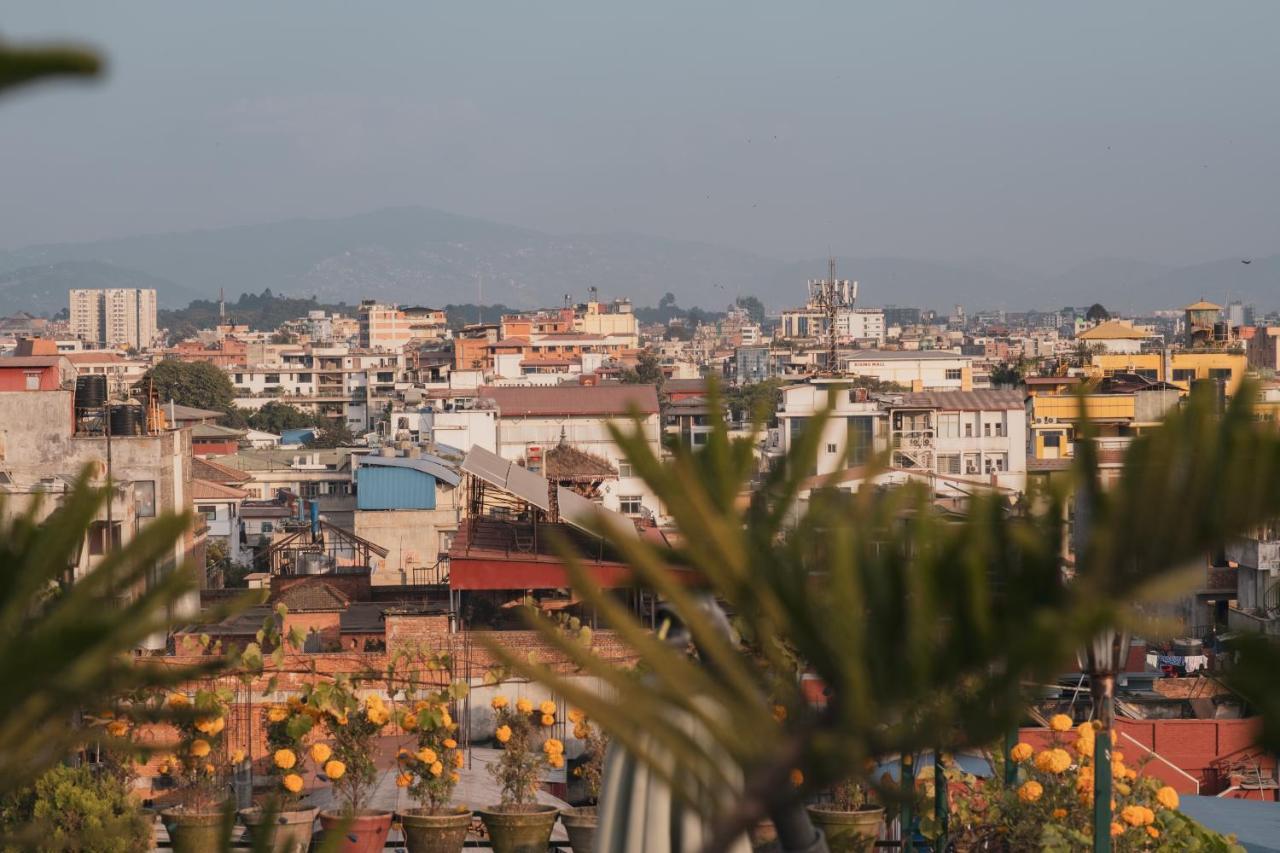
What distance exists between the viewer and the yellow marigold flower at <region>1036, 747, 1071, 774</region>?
4.84m

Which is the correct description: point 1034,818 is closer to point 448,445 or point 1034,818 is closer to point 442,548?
point 442,548

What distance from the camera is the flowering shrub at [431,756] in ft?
17.5

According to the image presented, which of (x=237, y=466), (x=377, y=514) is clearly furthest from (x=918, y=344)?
(x=377, y=514)

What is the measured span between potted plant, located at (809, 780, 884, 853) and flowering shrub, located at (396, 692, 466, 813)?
121 centimetres

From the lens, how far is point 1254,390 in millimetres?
1161

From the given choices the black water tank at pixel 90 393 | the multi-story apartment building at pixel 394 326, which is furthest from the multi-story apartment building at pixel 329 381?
the black water tank at pixel 90 393

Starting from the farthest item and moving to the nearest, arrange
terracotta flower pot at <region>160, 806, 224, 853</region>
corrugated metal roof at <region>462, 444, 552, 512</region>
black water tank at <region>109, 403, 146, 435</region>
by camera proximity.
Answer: black water tank at <region>109, 403, 146, 435</region>, corrugated metal roof at <region>462, 444, 552, 512</region>, terracotta flower pot at <region>160, 806, 224, 853</region>

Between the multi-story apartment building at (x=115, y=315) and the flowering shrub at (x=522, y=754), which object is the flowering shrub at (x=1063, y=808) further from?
the multi-story apartment building at (x=115, y=315)

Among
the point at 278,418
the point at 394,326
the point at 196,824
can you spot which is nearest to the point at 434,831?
the point at 196,824

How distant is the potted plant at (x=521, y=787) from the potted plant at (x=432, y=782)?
4.8 inches

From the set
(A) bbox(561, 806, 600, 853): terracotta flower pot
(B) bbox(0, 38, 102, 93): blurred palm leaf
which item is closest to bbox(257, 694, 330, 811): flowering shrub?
(A) bbox(561, 806, 600, 853): terracotta flower pot

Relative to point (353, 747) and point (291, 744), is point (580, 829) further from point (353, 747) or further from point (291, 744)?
→ point (291, 744)

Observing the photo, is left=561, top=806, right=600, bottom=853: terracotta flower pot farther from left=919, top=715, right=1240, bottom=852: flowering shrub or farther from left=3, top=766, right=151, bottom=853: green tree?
left=3, top=766, right=151, bottom=853: green tree

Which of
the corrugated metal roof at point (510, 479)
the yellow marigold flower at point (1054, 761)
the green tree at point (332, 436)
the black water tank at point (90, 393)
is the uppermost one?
the black water tank at point (90, 393)
